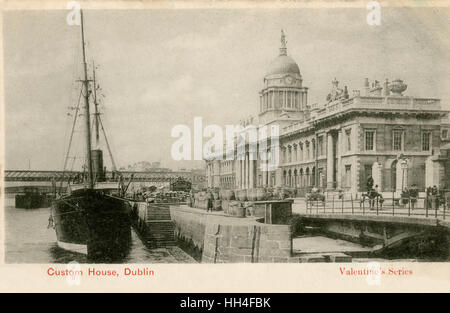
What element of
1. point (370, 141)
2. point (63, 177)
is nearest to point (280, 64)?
point (370, 141)

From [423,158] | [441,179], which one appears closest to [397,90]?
[423,158]

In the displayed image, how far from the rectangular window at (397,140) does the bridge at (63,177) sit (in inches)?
538

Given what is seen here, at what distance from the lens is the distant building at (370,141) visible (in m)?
29.7

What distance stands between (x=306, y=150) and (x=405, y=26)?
29472 mm

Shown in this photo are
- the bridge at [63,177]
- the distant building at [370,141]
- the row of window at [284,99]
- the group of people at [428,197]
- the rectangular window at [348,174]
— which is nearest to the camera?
the group of people at [428,197]

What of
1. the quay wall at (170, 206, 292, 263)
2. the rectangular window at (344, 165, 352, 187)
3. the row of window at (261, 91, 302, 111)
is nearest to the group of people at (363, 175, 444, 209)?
the quay wall at (170, 206, 292, 263)

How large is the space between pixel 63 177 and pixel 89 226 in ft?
15.0

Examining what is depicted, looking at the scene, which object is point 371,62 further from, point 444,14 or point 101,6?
point 101,6

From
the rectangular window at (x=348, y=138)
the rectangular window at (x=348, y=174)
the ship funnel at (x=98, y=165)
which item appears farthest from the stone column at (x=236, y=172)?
the ship funnel at (x=98, y=165)

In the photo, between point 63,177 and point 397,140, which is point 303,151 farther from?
point 63,177

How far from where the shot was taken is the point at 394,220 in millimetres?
20484

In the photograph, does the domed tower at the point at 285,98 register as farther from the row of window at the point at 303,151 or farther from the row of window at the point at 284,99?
the row of window at the point at 303,151

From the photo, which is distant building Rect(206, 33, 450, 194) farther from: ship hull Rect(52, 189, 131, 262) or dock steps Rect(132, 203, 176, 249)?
ship hull Rect(52, 189, 131, 262)

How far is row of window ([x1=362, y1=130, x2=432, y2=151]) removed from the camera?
114 ft
